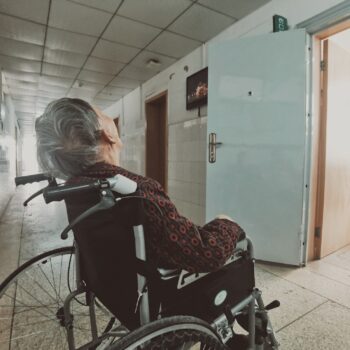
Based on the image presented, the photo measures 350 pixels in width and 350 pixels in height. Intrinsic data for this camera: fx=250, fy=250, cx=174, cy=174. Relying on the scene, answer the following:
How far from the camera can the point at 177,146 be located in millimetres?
3834

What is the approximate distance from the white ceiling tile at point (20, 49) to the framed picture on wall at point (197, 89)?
2.11 metres

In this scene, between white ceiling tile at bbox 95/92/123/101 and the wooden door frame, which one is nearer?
the wooden door frame

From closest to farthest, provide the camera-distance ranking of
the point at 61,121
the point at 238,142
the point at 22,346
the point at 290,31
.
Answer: the point at 61,121 → the point at 22,346 → the point at 290,31 → the point at 238,142

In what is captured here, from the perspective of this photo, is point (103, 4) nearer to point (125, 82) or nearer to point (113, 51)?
point (113, 51)

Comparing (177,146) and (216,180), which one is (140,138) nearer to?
(177,146)

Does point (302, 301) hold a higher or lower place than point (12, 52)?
lower

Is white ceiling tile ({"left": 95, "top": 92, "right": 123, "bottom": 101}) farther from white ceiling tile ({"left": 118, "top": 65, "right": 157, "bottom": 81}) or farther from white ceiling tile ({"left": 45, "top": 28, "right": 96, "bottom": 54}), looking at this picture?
white ceiling tile ({"left": 45, "top": 28, "right": 96, "bottom": 54})

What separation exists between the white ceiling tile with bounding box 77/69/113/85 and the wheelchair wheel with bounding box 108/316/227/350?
4528 millimetres

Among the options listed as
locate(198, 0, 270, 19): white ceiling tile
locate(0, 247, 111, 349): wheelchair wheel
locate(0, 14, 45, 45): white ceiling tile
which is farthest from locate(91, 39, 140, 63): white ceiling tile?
locate(0, 247, 111, 349): wheelchair wheel

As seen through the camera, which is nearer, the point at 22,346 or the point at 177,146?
the point at 22,346

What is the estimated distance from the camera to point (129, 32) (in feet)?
9.94

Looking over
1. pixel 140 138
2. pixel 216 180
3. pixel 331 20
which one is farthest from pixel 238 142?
pixel 140 138

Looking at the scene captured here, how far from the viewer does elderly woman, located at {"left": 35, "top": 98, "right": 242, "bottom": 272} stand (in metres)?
0.72

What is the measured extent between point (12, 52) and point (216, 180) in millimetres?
3454
